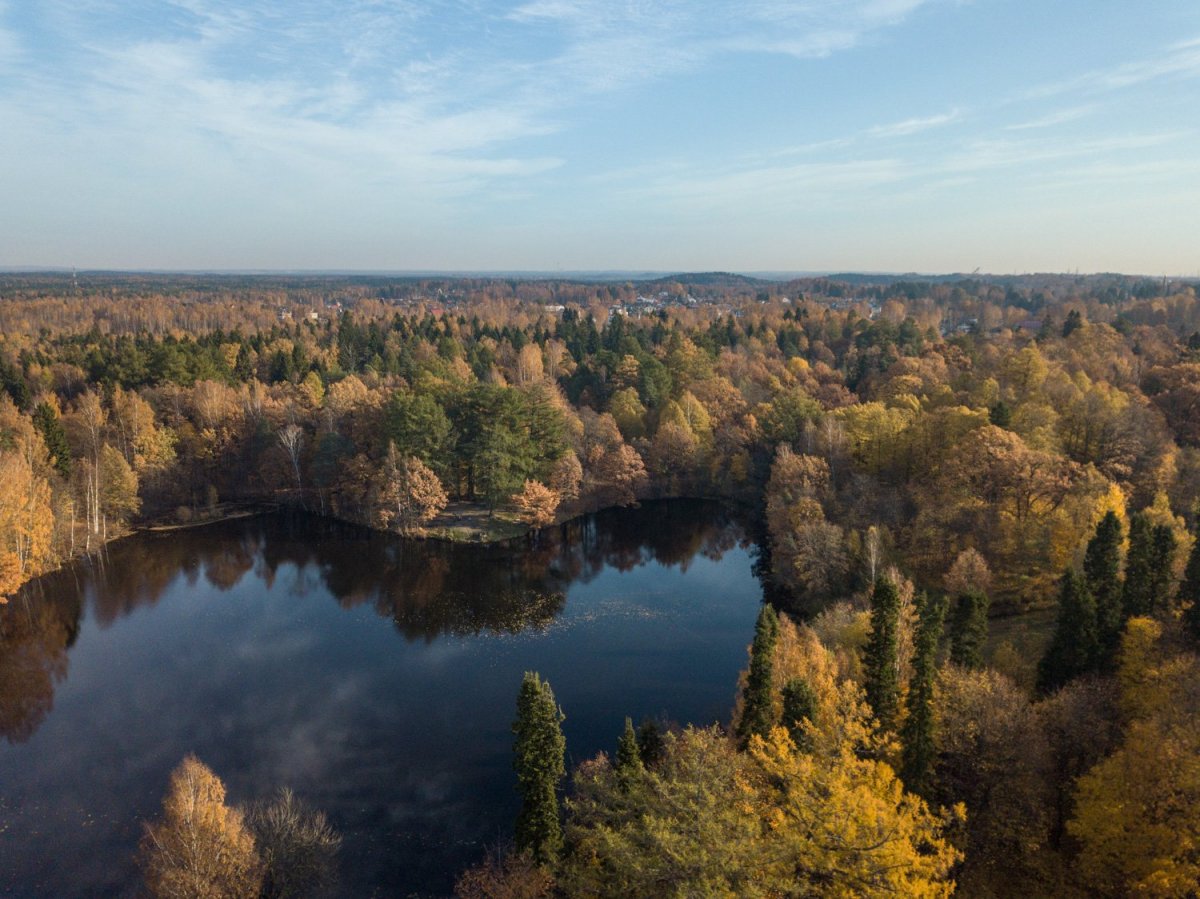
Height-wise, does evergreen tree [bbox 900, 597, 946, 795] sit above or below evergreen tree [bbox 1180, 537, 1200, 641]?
below

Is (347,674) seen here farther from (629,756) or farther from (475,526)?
(475,526)

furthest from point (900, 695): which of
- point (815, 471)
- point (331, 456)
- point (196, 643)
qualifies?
point (331, 456)

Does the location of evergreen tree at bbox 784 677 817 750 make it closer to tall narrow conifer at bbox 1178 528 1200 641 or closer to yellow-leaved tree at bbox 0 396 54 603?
tall narrow conifer at bbox 1178 528 1200 641

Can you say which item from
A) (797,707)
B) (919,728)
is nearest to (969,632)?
(919,728)

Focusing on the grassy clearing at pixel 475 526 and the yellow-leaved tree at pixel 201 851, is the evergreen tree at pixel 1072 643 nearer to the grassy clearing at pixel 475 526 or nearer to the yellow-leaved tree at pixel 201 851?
the yellow-leaved tree at pixel 201 851

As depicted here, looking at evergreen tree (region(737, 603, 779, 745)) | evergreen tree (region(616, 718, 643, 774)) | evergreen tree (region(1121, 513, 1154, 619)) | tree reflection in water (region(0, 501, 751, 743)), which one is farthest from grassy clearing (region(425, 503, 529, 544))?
evergreen tree (region(1121, 513, 1154, 619))

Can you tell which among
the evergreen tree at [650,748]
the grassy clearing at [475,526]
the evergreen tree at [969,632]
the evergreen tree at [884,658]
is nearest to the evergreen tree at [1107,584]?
the evergreen tree at [969,632]
